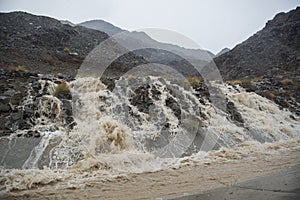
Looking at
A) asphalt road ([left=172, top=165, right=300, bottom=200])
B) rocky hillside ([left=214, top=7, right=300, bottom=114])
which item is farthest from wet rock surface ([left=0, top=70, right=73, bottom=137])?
rocky hillside ([left=214, top=7, right=300, bottom=114])

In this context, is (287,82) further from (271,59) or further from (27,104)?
(27,104)

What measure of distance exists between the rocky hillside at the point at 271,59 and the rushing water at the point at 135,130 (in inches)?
139

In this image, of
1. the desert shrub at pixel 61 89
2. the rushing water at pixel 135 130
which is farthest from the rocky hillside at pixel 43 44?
the rushing water at pixel 135 130

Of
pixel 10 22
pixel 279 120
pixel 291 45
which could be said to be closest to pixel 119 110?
pixel 279 120

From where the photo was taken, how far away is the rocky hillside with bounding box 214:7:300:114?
1612 cm

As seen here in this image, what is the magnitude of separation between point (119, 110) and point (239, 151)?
4.37 m

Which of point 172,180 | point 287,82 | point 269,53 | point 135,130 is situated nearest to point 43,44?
point 135,130

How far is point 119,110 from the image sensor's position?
9930mm

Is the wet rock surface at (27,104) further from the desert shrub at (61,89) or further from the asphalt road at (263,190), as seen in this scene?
the asphalt road at (263,190)

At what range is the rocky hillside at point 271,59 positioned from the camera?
52.9 feet

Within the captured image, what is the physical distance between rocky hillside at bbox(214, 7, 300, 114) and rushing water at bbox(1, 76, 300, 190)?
139 inches

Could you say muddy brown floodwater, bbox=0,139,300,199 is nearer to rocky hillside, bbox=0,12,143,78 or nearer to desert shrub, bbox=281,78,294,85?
rocky hillside, bbox=0,12,143,78

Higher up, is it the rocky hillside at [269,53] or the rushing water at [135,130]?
the rocky hillside at [269,53]

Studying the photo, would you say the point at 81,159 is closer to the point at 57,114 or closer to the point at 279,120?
the point at 57,114
